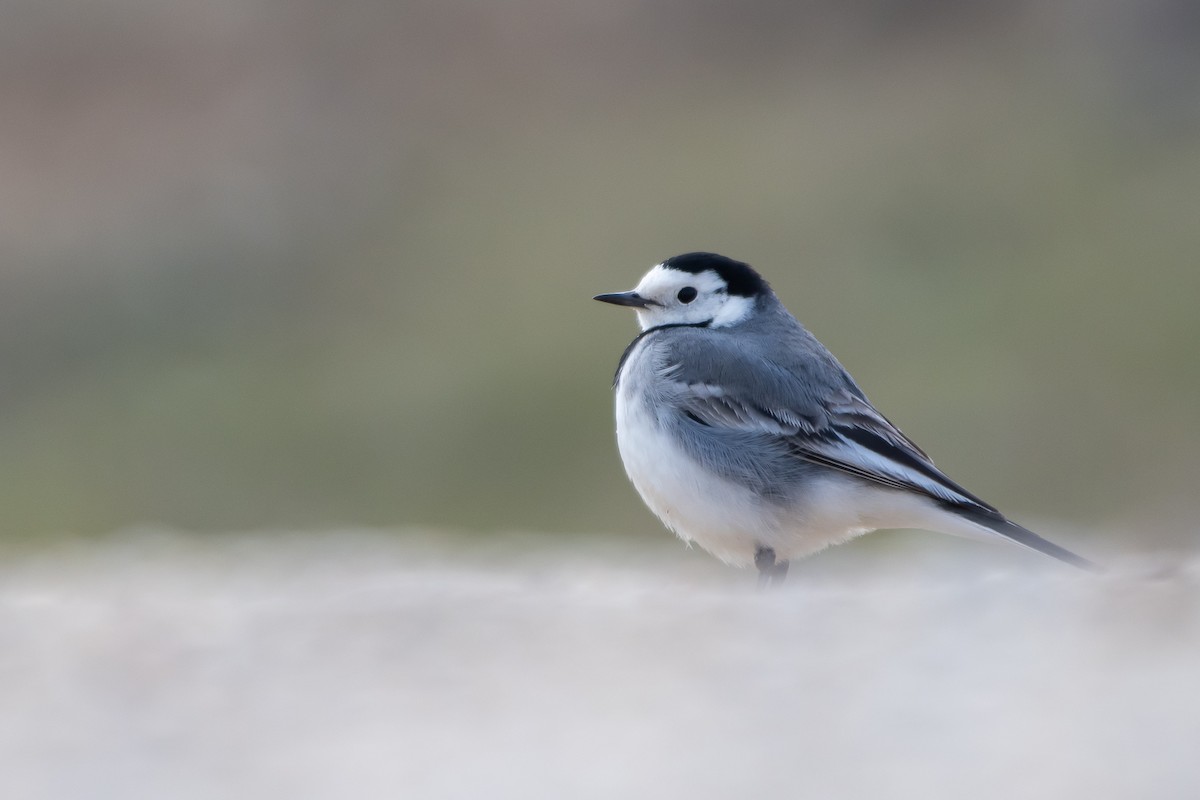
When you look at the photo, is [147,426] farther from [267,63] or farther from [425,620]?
[425,620]

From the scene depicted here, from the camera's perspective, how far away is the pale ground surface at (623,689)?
439 centimetres

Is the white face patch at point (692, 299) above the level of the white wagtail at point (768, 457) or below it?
above

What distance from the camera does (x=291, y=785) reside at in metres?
4.87

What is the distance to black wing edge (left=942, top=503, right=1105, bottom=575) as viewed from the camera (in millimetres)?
6477

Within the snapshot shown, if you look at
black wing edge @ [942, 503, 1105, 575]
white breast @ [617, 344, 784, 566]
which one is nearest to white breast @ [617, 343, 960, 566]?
white breast @ [617, 344, 784, 566]

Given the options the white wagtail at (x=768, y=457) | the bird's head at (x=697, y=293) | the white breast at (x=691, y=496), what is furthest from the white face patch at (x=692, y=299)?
the white breast at (x=691, y=496)

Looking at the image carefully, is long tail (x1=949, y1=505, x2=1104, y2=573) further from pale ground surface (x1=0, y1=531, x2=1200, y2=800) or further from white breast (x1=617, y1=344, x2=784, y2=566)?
white breast (x1=617, y1=344, x2=784, y2=566)

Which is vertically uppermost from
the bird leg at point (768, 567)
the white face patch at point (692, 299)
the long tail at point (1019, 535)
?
the white face patch at point (692, 299)

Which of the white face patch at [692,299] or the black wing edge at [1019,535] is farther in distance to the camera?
the white face patch at [692,299]

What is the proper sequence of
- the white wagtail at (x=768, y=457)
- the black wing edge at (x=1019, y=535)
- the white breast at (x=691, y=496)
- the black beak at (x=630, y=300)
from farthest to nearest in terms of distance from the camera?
the black beak at (x=630, y=300), the white breast at (x=691, y=496), the white wagtail at (x=768, y=457), the black wing edge at (x=1019, y=535)

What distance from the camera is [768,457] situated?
705cm

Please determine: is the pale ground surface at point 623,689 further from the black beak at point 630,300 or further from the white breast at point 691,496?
the black beak at point 630,300

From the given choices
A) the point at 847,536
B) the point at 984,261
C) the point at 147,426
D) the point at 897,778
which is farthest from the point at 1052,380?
the point at 897,778

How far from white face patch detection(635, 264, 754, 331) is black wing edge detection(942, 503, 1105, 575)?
1650 mm
